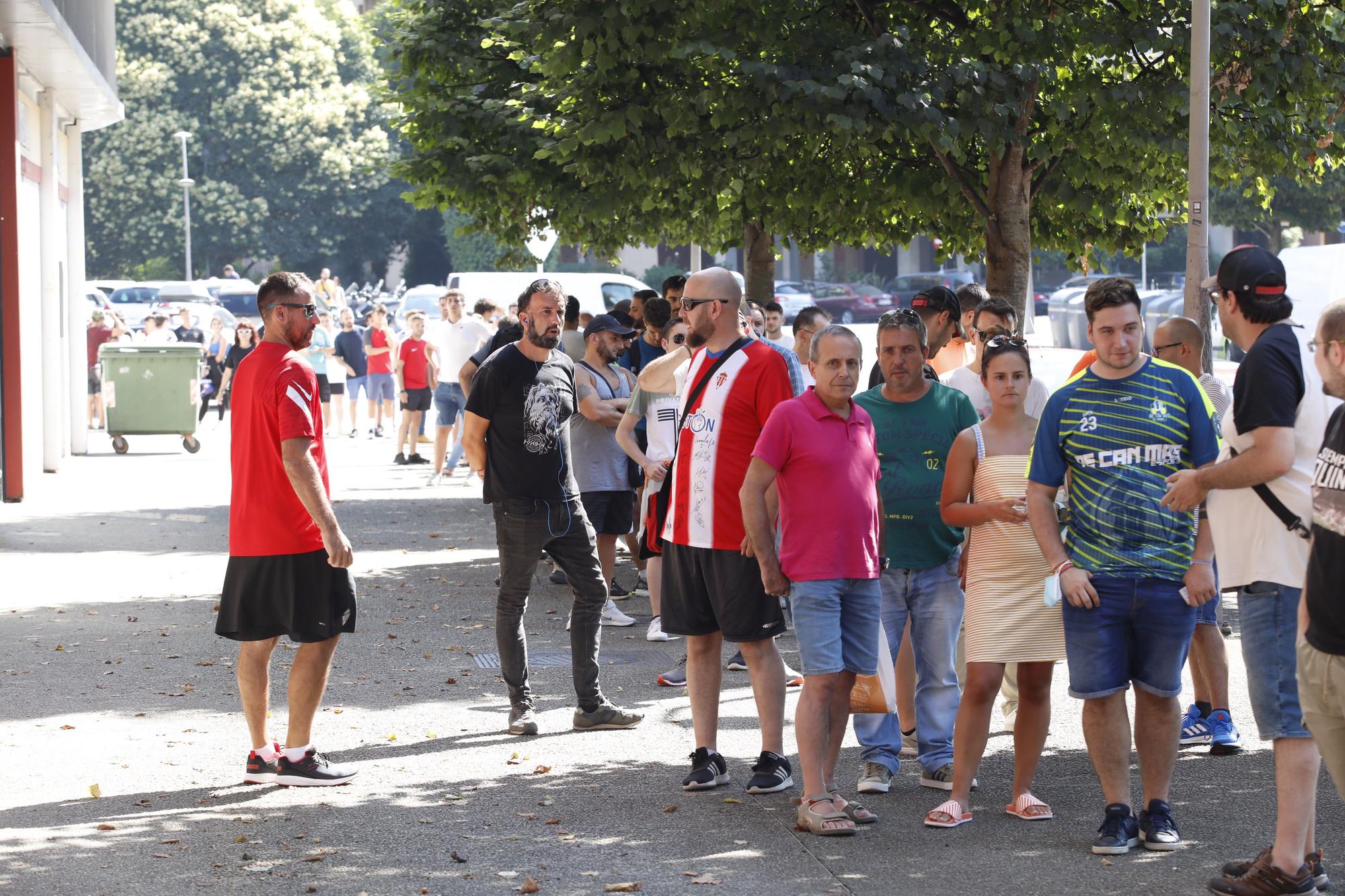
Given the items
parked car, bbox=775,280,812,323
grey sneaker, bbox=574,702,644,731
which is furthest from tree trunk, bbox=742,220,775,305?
parked car, bbox=775,280,812,323

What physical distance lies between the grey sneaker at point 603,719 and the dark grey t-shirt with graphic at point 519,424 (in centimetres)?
99

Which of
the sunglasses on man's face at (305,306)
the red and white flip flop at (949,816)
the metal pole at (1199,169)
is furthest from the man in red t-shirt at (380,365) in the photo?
the red and white flip flop at (949,816)

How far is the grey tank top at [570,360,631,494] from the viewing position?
9703 millimetres

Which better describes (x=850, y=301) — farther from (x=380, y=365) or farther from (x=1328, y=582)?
(x=1328, y=582)

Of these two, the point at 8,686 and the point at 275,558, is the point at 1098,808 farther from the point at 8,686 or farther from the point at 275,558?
the point at 8,686

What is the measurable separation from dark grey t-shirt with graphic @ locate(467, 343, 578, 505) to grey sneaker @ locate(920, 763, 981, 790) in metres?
2.10

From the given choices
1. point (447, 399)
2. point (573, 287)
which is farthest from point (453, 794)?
point (573, 287)

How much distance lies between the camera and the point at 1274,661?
5098 millimetres

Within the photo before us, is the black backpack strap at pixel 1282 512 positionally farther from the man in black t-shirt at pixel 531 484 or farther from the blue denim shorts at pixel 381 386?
the blue denim shorts at pixel 381 386

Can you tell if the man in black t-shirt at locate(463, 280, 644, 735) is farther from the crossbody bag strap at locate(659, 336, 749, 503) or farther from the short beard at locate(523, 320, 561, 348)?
the crossbody bag strap at locate(659, 336, 749, 503)

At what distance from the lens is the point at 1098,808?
6125mm

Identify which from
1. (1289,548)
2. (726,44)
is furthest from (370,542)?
(1289,548)

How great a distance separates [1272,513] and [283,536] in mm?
3590

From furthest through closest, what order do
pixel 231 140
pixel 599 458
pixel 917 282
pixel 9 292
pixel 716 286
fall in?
pixel 231 140 < pixel 917 282 < pixel 9 292 < pixel 599 458 < pixel 716 286
